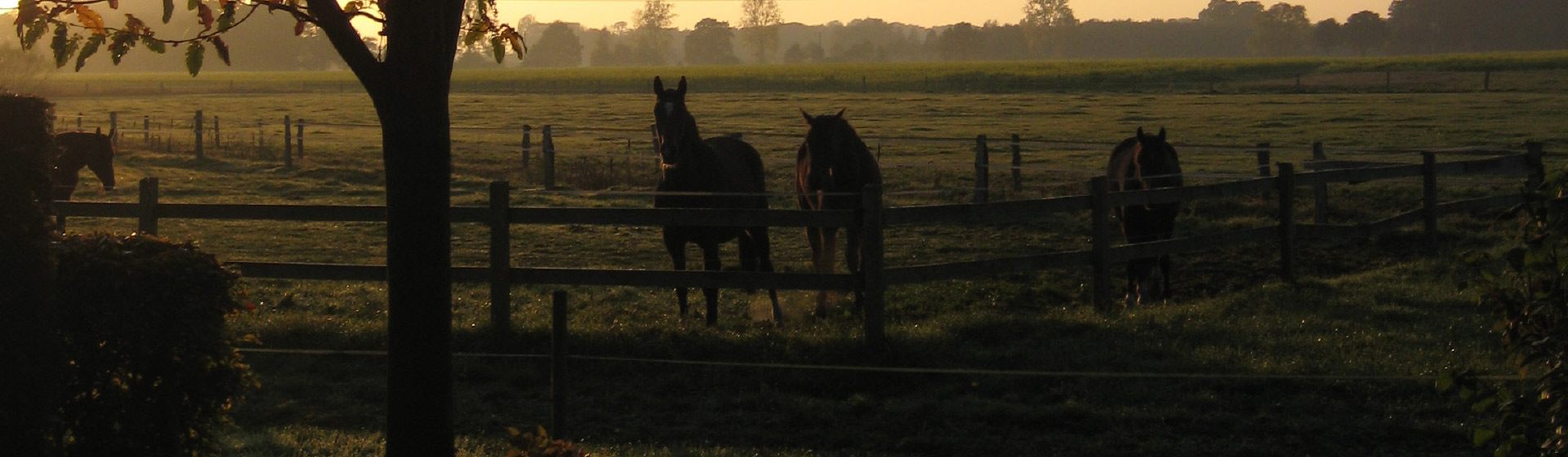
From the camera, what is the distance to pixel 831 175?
33.6ft

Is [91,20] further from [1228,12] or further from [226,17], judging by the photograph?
[1228,12]

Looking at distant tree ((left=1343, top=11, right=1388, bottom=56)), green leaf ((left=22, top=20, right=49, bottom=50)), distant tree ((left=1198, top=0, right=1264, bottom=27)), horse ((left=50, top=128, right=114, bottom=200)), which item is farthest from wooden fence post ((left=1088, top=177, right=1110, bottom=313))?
distant tree ((left=1198, top=0, right=1264, bottom=27))

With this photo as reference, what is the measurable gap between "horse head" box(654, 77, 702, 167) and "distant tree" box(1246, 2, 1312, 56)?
128238 mm

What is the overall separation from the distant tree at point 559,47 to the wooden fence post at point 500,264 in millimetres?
142350

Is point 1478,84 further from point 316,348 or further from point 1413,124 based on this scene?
point 316,348

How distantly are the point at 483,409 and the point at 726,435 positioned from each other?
1.43 meters

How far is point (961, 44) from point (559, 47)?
45.8 m

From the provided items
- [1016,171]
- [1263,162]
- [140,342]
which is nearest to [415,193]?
[140,342]

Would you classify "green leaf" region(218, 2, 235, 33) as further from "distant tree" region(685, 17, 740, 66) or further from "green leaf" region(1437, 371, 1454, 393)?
"distant tree" region(685, 17, 740, 66)

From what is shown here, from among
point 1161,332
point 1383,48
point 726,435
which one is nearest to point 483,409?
point 726,435

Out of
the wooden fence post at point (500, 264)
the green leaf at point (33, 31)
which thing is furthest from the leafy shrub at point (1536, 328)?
the wooden fence post at point (500, 264)

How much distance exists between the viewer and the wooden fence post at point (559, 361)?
4926 mm

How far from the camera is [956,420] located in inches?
252

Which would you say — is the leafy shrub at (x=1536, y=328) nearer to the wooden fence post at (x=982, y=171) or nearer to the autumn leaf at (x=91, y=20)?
the autumn leaf at (x=91, y=20)
